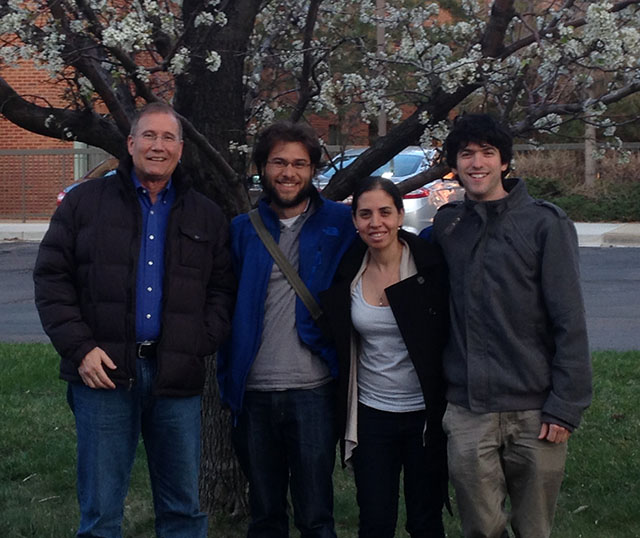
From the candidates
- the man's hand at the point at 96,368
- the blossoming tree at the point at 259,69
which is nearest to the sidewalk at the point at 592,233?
the blossoming tree at the point at 259,69

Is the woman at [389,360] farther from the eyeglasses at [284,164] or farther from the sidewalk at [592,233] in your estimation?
the sidewalk at [592,233]

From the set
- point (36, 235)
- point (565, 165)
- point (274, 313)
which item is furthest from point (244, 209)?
point (565, 165)

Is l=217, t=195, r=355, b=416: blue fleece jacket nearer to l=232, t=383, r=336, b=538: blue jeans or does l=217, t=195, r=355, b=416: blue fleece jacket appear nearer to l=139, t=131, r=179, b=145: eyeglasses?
l=232, t=383, r=336, b=538: blue jeans

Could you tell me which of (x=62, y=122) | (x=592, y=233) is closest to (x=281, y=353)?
(x=62, y=122)

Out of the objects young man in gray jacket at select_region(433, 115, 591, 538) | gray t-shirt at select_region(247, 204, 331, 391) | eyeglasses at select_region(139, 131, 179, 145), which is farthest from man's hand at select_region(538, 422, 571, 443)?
eyeglasses at select_region(139, 131, 179, 145)

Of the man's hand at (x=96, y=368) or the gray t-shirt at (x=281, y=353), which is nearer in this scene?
the man's hand at (x=96, y=368)

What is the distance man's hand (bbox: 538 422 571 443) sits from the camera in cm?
341

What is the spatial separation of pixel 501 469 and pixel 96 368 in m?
1.47

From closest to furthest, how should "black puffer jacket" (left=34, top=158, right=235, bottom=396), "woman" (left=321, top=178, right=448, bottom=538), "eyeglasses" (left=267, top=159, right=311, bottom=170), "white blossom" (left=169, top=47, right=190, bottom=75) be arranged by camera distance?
Result: "black puffer jacket" (left=34, top=158, right=235, bottom=396)
"woman" (left=321, top=178, right=448, bottom=538)
"eyeglasses" (left=267, top=159, right=311, bottom=170)
"white blossom" (left=169, top=47, right=190, bottom=75)

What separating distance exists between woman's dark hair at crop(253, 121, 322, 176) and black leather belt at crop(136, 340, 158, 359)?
792 millimetres

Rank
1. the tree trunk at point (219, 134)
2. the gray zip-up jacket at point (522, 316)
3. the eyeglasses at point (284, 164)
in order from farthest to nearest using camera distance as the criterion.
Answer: the tree trunk at point (219, 134), the eyeglasses at point (284, 164), the gray zip-up jacket at point (522, 316)

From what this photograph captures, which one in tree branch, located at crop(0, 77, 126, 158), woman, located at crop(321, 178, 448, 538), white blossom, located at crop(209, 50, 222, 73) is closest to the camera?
woman, located at crop(321, 178, 448, 538)

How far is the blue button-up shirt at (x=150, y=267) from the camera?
11.7 feet

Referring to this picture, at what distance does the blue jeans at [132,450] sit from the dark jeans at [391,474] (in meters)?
0.63
